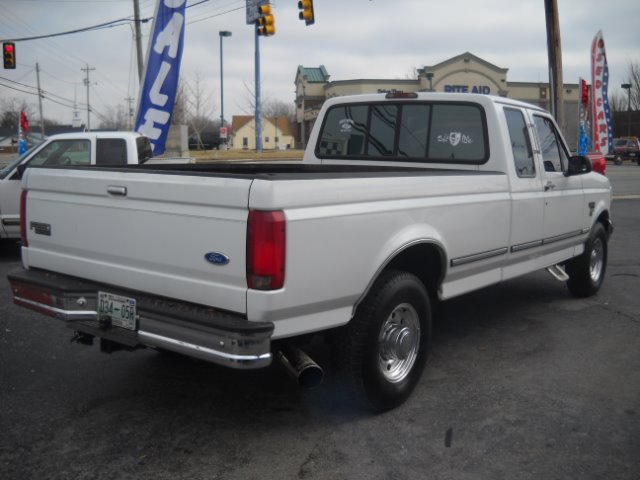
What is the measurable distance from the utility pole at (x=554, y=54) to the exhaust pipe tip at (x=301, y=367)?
13419mm

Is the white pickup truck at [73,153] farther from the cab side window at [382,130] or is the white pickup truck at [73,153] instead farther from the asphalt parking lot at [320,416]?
the cab side window at [382,130]

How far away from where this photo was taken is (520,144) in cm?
532

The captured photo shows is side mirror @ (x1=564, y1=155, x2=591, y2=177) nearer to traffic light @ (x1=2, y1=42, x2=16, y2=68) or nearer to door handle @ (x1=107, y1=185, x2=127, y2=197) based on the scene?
door handle @ (x1=107, y1=185, x2=127, y2=197)

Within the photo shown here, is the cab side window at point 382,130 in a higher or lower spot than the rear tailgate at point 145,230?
higher

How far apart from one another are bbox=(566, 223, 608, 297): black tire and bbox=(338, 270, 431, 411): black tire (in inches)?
130

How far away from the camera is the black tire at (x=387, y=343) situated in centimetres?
363

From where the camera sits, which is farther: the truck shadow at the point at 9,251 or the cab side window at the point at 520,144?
the truck shadow at the point at 9,251

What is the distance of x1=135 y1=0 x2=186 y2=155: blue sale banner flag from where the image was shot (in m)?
14.1

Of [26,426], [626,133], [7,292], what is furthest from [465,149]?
[626,133]

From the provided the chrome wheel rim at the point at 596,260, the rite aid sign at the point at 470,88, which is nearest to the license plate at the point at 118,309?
the chrome wheel rim at the point at 596,260

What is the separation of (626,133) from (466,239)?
6346 centimetres

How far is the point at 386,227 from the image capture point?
368cm

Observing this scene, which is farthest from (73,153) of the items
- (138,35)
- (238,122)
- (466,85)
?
(238,122)

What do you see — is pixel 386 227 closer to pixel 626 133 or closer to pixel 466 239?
pixel 466 239
